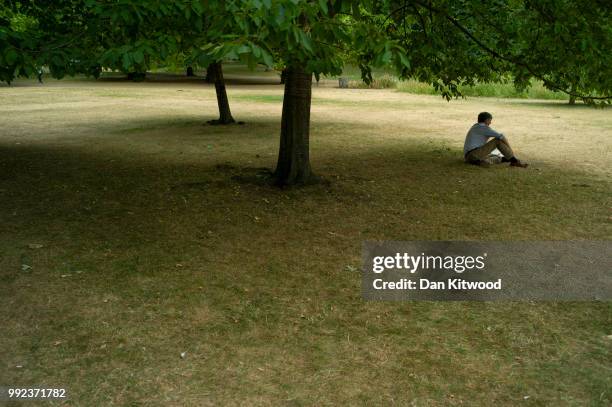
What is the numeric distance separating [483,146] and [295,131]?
450 centimetres

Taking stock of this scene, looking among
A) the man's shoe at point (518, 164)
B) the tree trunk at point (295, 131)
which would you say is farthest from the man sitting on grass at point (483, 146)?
the tree trunk at point (295, 131)

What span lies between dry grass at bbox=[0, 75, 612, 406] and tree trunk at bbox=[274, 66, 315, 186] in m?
0.49

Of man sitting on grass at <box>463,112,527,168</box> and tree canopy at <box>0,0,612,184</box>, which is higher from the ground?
tree canopy at <box>0,0,612,184</box>

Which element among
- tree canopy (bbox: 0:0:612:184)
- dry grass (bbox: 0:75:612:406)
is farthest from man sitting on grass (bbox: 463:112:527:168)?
tree canopy (bbox: 0:0:612:184)

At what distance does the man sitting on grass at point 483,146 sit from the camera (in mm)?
11695

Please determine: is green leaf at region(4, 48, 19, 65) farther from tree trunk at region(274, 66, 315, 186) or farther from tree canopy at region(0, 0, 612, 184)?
tree trunk at region(274, 66, 315, 186)

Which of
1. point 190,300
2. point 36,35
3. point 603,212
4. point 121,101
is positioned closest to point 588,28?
point 603,212

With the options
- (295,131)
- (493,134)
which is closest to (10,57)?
(295,131)

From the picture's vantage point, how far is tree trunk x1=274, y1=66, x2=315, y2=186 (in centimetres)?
962

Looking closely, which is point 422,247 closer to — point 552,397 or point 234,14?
point 552,397

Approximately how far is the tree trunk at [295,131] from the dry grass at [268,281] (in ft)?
1.60

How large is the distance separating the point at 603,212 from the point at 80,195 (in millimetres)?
8196

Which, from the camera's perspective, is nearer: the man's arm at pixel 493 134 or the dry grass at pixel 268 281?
the dry grass at pixel 268 281

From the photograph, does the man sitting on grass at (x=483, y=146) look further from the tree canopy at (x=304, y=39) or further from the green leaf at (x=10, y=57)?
the green leaf at (x=10, y=57)
